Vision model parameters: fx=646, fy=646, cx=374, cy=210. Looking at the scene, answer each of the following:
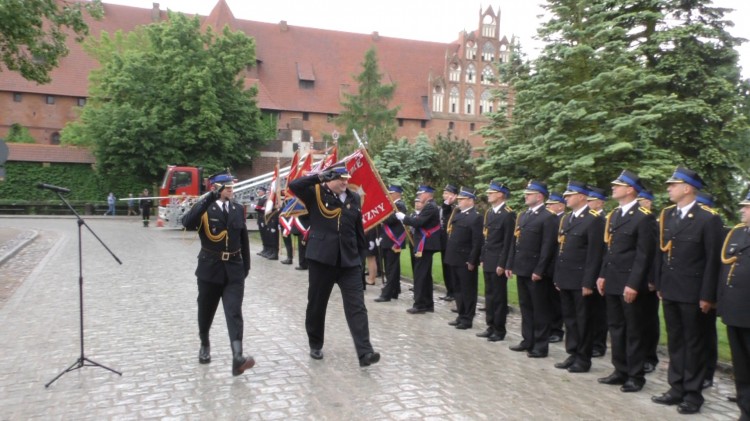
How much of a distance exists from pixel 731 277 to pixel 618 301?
1.40 metres

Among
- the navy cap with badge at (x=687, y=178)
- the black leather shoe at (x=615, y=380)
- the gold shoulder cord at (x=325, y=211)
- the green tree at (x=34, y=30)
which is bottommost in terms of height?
the black leather shoe at (x=615, y=380)

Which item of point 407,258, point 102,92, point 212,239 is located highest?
point 102,92

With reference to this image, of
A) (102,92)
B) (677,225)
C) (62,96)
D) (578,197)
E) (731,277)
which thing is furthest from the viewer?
(62,96)

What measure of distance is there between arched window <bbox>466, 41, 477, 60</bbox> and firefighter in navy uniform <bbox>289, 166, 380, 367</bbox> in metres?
63.6

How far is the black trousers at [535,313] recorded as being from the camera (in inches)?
297

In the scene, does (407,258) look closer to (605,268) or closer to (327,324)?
(327,324)

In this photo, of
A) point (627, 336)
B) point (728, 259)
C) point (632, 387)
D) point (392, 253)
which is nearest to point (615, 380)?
point (632, 387)

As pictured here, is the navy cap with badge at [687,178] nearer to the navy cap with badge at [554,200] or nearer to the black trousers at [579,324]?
the black trousers at [579,324]

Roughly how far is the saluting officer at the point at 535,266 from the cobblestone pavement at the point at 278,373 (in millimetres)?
264

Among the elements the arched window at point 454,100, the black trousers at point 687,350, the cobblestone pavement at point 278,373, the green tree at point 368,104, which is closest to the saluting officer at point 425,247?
the cobblestone pavement at point 278,373

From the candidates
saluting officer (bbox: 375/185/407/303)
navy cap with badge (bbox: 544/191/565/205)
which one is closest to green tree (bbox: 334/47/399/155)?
saluting officer (bbox: 375/185/407/303)

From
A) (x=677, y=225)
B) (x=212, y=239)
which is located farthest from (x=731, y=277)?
(x=212, y=239)

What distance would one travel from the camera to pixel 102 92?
4594 centimetres

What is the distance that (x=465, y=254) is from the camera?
30.7ft
